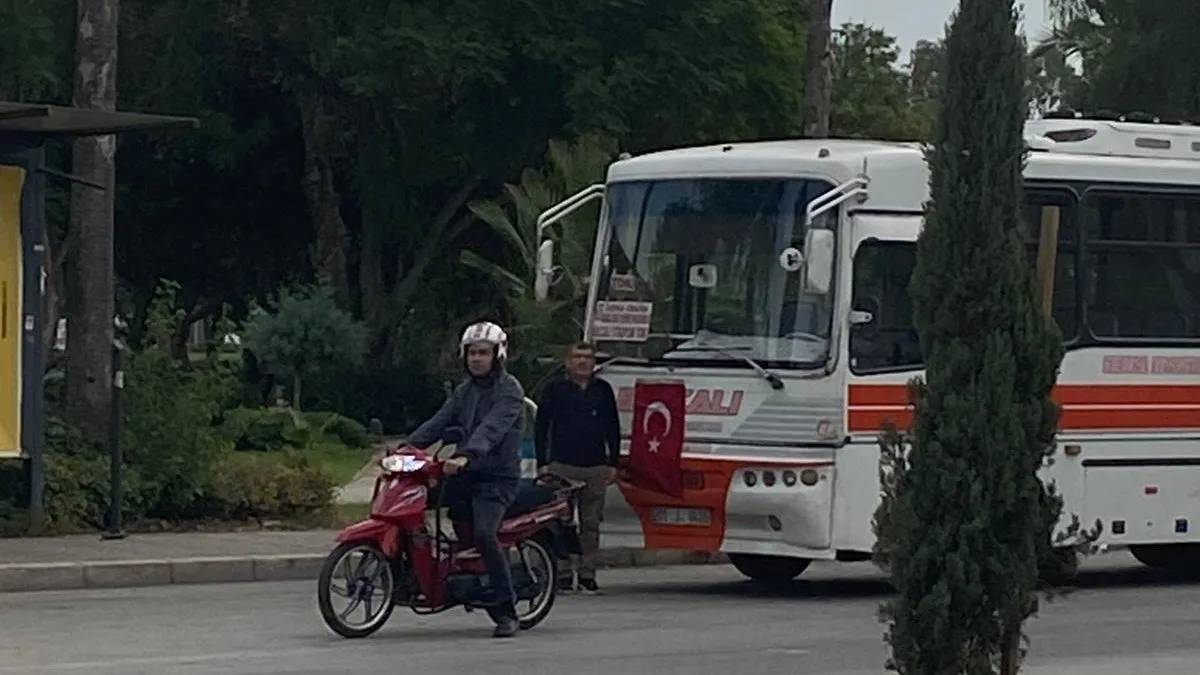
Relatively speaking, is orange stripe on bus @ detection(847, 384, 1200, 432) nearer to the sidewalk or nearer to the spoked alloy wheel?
the spoked alloy wheel

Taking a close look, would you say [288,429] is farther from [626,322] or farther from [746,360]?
[746,360]

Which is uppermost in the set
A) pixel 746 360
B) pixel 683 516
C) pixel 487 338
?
pixel 487 338

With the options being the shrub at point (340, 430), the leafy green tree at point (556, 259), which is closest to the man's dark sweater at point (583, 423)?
the leafy green tree at point (556, 259)

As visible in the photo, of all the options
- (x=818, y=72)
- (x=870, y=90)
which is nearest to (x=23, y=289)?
(x=818, y=72)

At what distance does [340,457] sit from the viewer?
3164 centimetres

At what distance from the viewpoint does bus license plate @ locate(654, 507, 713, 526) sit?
56.5ft

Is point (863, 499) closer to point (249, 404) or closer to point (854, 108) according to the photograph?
point (249, 404)

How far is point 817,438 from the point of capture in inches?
667

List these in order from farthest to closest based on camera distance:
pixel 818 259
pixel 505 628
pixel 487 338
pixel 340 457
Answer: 1. pixel 340 457
2. pixel 818 259
3. pixel 505 628
4. pixel 487 338

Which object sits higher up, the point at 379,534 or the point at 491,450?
the point at 491,450

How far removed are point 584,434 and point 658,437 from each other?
0.70m

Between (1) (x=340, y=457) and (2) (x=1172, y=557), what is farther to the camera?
(1) (x=340, y=457)

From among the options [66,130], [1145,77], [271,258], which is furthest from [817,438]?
[271,258]

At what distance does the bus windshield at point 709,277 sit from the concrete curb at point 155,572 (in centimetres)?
296
